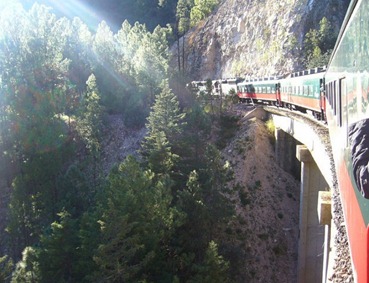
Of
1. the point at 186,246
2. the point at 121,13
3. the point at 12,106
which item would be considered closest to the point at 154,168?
the point at 186,246

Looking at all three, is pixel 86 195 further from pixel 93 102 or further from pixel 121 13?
pixel 121 13

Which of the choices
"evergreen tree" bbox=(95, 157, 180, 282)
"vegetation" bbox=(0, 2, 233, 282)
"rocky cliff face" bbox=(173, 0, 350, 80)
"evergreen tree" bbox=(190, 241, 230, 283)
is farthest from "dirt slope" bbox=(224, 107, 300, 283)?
"rocky cliff face" bbox=(173, 0, 350, 80)

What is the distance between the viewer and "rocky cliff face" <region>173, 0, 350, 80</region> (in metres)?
54.1

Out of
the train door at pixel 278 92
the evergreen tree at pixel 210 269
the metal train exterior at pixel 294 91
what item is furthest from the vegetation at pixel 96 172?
the train door at pixel 278 92

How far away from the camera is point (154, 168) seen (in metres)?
25.8

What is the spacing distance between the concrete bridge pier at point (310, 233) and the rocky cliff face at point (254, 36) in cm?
3095

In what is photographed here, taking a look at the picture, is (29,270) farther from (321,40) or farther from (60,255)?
(321,40)

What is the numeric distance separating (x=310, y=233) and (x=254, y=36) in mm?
46256

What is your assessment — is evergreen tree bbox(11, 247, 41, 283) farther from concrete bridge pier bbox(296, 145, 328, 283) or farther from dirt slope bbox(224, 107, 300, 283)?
concrete bridge pier bbox(296, 145, 328, 283)

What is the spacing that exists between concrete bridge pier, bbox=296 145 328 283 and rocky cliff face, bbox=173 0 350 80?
102 ft

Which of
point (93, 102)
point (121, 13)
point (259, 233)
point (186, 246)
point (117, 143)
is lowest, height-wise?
point (259, 233)

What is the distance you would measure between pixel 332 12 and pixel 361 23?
182 feet

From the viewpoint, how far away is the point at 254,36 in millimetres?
63875

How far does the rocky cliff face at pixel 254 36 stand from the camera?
54125 millimetres
